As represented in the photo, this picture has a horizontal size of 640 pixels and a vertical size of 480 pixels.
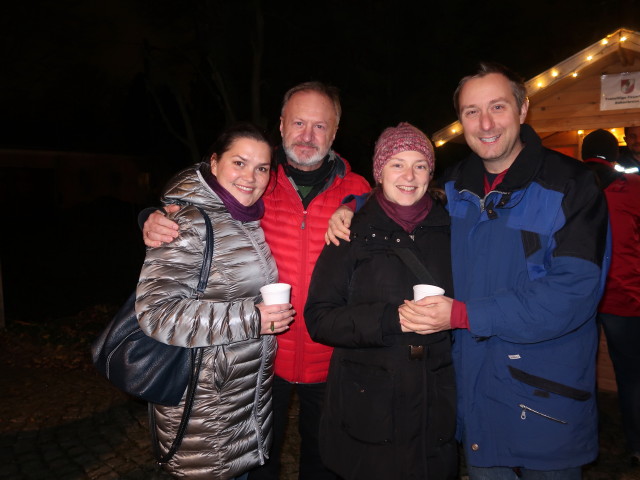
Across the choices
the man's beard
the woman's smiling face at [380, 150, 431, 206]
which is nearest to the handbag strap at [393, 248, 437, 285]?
the woman's smiling face at [380, 150, 431, 206]

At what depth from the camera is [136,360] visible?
2289 mm

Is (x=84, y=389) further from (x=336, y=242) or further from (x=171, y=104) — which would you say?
(x=171, y=104)

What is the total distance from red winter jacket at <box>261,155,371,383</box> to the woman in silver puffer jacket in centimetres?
35

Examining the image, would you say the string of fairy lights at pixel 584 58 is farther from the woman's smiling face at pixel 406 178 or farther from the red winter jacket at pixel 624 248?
the woman's smiling face at pixel 406 178

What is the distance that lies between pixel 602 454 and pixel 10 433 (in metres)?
5.96

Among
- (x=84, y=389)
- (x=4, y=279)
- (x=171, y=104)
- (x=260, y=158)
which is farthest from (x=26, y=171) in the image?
(x=260, y=158)

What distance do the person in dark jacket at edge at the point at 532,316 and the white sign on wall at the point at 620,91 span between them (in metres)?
4.03

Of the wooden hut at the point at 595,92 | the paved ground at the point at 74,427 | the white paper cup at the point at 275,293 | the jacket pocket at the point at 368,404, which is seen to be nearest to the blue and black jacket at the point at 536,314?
the jacket pocket at the point at 368,404

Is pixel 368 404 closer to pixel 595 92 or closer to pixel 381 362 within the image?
pixel 381 362

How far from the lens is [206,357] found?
2.41 meters

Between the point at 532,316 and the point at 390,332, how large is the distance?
63 centimetres

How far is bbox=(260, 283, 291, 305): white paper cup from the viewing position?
232 centimetres

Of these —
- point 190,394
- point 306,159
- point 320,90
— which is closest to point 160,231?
point 190,394

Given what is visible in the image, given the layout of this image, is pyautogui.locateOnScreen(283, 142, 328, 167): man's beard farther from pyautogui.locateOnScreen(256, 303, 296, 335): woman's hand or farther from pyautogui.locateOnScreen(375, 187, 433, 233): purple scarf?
pyautogui.locateOnScreen(256, 303, 296, 335): woman's hand
